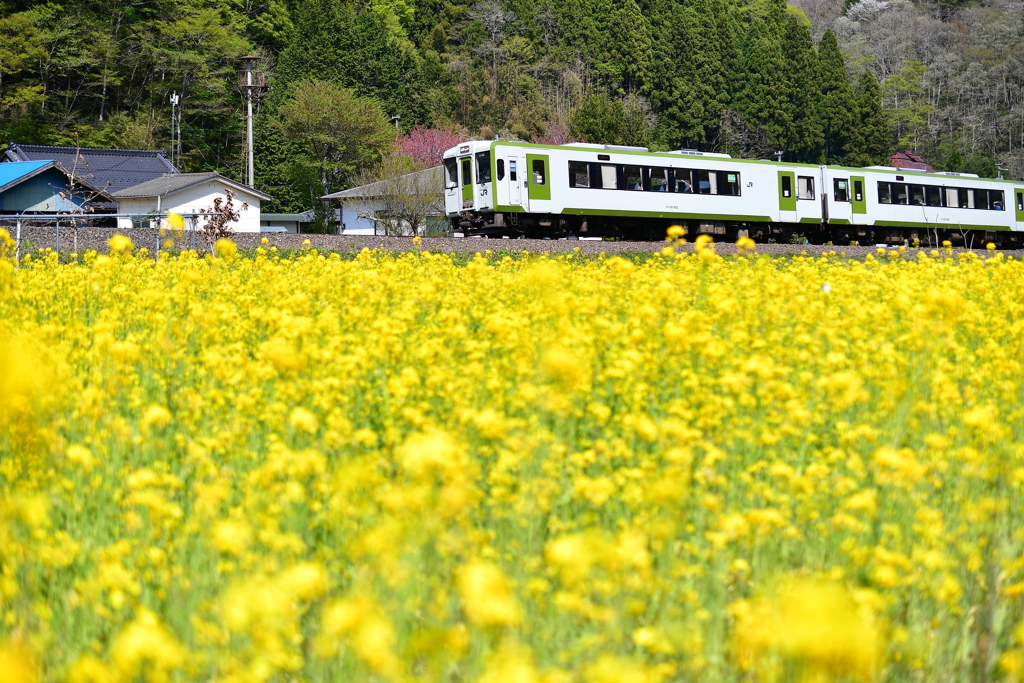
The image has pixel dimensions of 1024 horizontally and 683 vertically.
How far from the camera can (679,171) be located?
2155 centimetres

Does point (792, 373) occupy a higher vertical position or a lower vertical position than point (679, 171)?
lower

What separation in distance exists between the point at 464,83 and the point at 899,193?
3010 centimetres

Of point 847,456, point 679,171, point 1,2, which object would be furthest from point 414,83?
point 847,456

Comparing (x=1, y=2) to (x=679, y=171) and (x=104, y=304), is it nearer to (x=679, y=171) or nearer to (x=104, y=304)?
(x=679, y=171)

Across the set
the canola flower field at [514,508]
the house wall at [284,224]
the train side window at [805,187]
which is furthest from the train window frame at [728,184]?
the house wall at [284,224]

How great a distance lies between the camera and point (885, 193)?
83.1 ft

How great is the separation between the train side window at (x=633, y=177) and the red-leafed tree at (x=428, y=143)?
74.1 feet

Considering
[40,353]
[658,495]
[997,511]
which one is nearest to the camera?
[658,495]

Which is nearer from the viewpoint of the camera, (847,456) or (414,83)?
(847,456)

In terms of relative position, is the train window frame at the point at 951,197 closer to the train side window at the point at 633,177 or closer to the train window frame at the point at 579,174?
the train side window at the point at 633,177

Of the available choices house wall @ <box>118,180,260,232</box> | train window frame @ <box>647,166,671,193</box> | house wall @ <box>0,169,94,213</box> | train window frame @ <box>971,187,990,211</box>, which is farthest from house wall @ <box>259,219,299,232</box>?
train window frame @ <box>971,187,990,211</box>

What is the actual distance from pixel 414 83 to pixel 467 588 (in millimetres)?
51425

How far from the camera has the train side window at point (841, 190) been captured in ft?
80.3

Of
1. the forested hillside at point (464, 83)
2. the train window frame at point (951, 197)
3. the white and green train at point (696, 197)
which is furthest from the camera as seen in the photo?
the forested hillside at point (464, 83)
